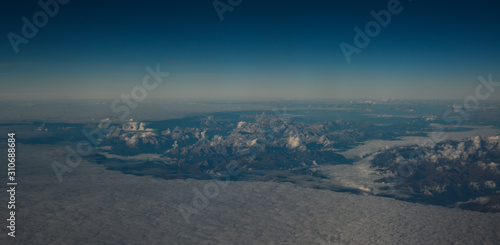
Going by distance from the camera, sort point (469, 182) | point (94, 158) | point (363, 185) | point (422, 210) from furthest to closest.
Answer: point (94, 158), point (469, 182), point (363, 185), point (422, 210)

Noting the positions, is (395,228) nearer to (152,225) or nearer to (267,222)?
(267,222)

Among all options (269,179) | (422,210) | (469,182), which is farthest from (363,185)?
(469,182)

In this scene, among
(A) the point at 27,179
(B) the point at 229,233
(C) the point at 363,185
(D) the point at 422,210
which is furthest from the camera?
(C) the point at 363,185

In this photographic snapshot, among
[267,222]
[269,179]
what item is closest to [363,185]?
[269,179]

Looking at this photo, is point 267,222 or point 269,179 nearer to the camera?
point 267,222

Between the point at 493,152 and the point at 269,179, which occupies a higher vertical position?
the point at 493,152

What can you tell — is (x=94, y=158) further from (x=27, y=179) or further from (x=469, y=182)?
(x=469, y=182)
